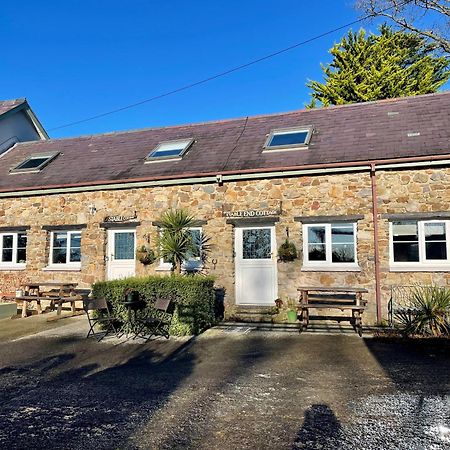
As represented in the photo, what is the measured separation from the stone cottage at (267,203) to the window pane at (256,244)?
27 millimetres

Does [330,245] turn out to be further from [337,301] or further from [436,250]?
[436,250]

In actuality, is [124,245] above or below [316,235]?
below

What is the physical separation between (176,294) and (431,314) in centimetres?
491

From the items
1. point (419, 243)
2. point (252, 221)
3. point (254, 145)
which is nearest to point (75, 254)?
point (252, 221)

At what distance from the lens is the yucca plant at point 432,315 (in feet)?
24.5

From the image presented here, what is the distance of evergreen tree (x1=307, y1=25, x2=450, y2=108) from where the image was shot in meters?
23.0

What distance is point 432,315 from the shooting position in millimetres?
7508

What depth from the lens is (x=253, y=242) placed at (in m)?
10.4

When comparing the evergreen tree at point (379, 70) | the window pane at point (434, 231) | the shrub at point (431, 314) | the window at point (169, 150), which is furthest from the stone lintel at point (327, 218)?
the evergreen tree at point (379, 70)

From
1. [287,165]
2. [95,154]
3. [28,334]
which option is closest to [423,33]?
[287,165]

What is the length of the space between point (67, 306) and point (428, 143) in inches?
421

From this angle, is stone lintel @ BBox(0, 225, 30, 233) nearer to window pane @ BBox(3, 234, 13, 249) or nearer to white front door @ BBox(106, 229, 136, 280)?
window pane @ BBox(3, 234, 13, 249)

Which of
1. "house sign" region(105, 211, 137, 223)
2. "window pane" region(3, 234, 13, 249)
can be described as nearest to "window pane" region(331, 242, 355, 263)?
"house sign" region(105, 211, 137, 223)

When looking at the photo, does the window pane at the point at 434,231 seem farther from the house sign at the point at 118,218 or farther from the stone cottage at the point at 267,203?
the house sign at the point at 118,218
